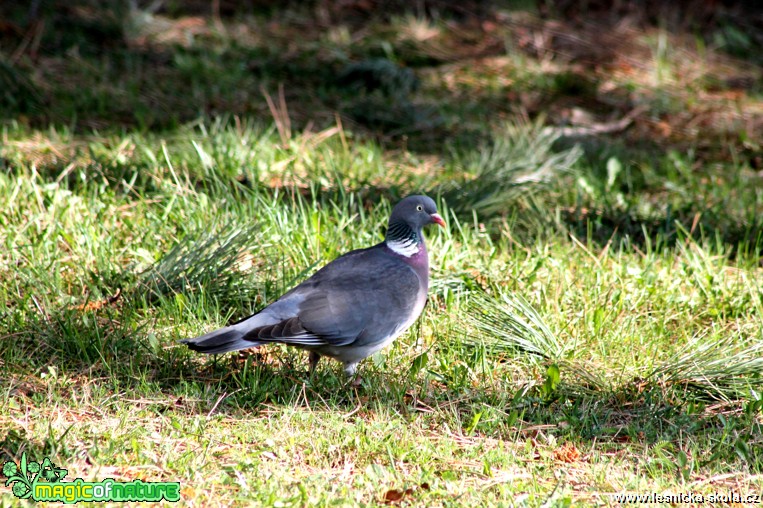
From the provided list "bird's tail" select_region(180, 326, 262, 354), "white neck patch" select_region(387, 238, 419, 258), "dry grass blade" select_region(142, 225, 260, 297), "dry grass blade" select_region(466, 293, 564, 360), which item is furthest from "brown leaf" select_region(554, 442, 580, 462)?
"dry grass blade" select_region(142, 225, 260, 297)

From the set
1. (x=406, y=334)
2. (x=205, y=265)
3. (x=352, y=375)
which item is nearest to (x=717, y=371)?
(x=406, y=334)

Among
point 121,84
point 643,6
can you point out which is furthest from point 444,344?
point 643,6

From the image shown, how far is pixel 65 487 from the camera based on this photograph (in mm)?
2723

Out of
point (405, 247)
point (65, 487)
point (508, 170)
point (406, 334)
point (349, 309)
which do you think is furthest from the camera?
point (508, 170)

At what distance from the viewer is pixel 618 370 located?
3.70m

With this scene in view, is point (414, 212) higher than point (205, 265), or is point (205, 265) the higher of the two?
point (414, 212)

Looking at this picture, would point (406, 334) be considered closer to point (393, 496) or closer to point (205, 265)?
point (205, 265)

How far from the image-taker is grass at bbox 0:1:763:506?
3059 mm

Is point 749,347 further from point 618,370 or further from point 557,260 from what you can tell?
point 557,260

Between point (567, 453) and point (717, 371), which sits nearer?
point (567, 453)

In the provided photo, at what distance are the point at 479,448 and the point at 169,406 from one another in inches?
47.1

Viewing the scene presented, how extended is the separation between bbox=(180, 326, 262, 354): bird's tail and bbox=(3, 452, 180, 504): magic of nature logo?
547 millimetres

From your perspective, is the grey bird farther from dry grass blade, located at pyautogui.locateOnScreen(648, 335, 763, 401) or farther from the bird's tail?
dry grass blade, located at pyautogui.locateOnScreen(648, 335, 763, 401)

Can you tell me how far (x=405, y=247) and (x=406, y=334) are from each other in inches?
17.3
